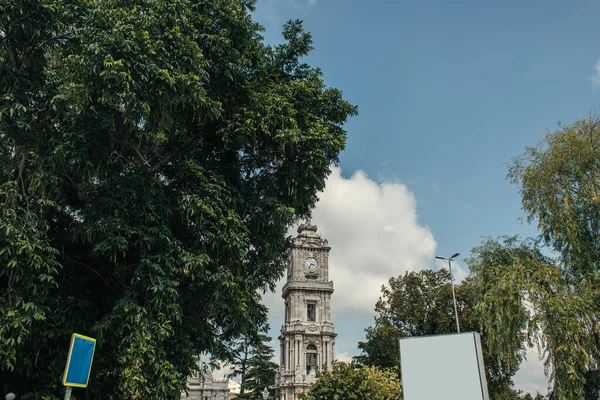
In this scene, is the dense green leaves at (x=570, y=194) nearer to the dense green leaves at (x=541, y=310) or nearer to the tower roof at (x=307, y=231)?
the dense green leaves at (x=541, y=310)

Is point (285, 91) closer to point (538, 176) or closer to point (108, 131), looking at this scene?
point (108, 131)

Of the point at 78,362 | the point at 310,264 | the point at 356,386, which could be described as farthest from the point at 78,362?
the point at 310,264

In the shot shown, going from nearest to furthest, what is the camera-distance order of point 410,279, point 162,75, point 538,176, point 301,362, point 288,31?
point 162,75
point 288,31
point 538,176
point 410,279
point 301,362

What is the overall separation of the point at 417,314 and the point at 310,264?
2384 centimetres

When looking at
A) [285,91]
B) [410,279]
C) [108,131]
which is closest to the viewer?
[108,131]

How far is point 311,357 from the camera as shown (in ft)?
184

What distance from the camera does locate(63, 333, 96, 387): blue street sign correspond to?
6.71m

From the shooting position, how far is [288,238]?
17625mm

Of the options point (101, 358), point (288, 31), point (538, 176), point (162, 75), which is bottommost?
point (101, 358)

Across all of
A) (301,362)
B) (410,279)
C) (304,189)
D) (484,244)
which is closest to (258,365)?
(301,362)

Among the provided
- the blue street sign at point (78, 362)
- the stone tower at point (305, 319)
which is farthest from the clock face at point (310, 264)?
the blue street sign at point (78, 362)

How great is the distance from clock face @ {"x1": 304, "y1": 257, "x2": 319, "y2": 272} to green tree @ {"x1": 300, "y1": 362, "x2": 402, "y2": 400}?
89.4 feet

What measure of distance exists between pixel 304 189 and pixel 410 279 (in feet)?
89.8

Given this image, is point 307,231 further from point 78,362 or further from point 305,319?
point 78,362
